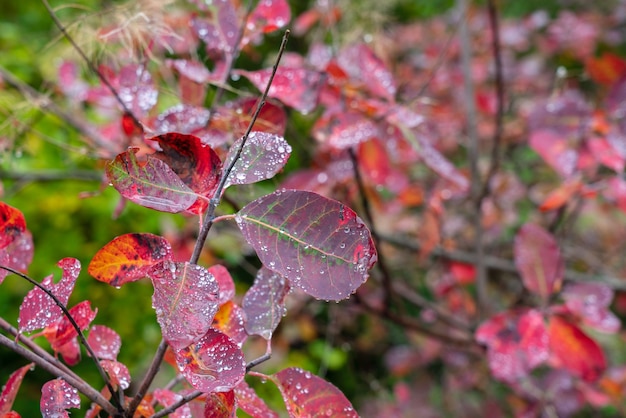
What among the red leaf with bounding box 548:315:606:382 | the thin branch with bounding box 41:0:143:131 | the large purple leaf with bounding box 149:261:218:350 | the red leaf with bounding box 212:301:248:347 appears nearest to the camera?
the large purple leaf with bounding box 149:261:218:350

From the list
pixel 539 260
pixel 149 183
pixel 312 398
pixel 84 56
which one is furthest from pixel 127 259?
pixel 539 260

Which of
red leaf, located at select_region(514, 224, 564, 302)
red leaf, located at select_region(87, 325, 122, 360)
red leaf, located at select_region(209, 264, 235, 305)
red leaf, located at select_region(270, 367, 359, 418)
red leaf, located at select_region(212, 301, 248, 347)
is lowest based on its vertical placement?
red leaf, located at select_region(514, 224, 564, 302)

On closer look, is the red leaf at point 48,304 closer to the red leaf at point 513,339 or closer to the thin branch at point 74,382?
the thin branch at point 74,382

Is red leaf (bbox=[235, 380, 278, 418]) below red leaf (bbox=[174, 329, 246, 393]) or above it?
below

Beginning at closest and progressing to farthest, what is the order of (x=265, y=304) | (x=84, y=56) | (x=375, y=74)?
(x=265, y=304), (x=84, y=56), (x=375, y=74)

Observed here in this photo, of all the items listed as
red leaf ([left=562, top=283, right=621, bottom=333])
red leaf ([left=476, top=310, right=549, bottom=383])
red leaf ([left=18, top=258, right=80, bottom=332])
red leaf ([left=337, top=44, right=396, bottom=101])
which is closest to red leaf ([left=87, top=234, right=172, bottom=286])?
red leaf ([left=18, top=258, right=80, bottom=332])

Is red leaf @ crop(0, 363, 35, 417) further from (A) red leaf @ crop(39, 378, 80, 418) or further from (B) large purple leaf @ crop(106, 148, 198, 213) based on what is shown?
(B) large purple leaf @ crop(106, 148, 198, 213)

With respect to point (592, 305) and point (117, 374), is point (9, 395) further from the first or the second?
point (592, 305)
